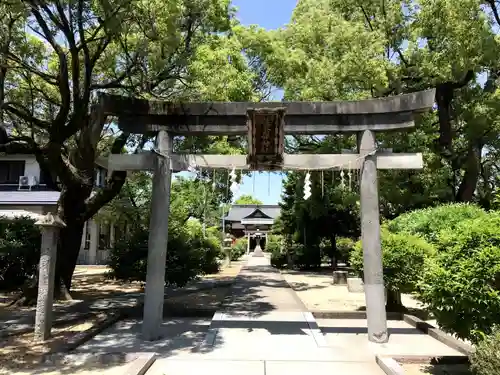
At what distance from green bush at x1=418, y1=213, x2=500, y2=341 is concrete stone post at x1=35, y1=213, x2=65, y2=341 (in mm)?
6410

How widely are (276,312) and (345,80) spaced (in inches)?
378

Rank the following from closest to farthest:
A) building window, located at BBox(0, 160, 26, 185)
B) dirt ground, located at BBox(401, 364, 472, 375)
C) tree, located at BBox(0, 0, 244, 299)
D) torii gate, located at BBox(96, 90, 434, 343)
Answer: dirt ground, located at BBox(401, 364, 472, 375)
torii gate, located at BBox(96, 90, 434, 343)
tree, located at BBox(0, 0, 244, 299)
building window, located at BBox(0, 160, 26, 185)

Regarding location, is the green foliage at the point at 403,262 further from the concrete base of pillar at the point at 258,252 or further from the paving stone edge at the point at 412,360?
the concrete base of pillar at the point at 258,252

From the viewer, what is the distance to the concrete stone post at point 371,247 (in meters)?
8.20

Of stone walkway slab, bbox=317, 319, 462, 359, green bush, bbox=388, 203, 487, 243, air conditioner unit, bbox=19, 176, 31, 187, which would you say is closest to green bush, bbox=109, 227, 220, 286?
stone walkway slab, bbox=317, 319, 462, 359

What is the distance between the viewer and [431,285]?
232 inches

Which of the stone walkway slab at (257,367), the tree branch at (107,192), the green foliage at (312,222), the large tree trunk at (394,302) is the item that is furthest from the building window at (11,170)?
the stone walkway slab at (257,367)

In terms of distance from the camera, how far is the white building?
2386cm

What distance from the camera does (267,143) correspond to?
8492mm

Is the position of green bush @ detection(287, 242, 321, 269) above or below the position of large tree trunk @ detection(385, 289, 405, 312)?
above

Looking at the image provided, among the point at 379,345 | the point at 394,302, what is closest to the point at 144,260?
the point at 394,302

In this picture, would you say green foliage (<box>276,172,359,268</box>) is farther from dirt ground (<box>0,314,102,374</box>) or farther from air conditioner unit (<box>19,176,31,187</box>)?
dirt ground (<box>0,314,102,374</box>)

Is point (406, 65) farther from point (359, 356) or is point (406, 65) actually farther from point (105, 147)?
point (359, 356)

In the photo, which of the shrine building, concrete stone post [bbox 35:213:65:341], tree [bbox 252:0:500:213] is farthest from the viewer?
the shrine building
